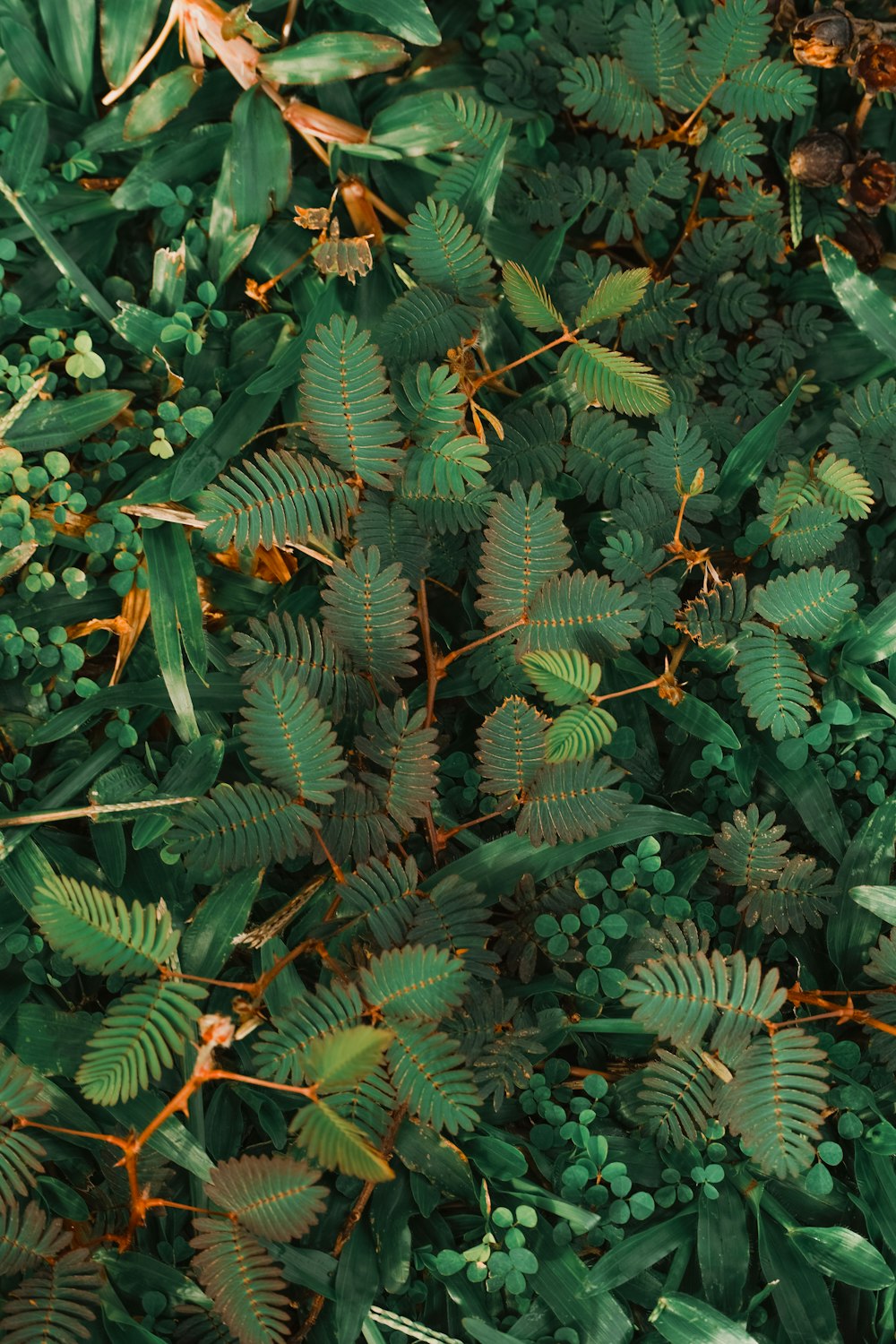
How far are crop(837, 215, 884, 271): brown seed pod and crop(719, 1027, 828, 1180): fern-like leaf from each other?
1464 mm

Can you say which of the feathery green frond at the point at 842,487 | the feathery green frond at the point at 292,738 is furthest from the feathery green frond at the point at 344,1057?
the feathery green frond at the point at 842,487

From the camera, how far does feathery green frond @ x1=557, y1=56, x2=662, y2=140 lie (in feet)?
6.68

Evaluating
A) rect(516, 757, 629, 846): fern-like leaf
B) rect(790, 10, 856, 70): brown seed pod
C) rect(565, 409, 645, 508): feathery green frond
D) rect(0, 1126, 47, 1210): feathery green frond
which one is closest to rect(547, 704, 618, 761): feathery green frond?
rect(516, 757, 629, 846): fern-like leaf

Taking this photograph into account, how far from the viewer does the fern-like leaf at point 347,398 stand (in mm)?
1745

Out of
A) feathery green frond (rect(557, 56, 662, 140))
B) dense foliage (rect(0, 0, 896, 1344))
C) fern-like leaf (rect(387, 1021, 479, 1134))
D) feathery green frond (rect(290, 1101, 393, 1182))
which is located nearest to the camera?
feathery green frond (rect(290, 1101, 393, 1182))

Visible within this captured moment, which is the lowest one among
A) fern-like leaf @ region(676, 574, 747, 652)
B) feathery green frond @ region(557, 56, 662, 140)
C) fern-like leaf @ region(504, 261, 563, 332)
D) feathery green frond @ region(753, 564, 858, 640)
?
fern-like leaf @ region(676, 574, 747, 652)

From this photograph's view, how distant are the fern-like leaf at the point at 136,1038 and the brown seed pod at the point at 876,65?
198 cm

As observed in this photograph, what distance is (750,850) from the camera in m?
1.80

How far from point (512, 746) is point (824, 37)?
1441 mm

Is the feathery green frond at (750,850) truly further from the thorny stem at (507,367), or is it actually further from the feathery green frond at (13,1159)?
the feathery green frond at (13,1159)

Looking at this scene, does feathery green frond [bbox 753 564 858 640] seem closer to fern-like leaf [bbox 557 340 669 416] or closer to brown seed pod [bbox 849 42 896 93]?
fern-like leaf [bbox 557 340 669 416]

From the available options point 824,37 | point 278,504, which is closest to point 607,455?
point 278,504

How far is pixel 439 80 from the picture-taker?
219 centimetres

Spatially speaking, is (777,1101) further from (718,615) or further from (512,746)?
(718,615)
